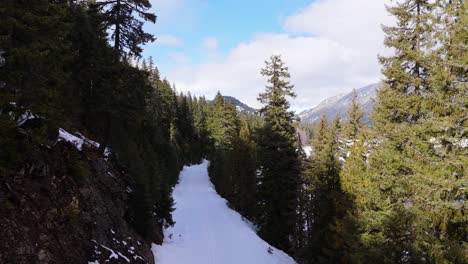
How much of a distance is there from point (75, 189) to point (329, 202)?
45.5ft

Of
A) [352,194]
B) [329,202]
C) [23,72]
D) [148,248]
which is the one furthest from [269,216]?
[23,72]

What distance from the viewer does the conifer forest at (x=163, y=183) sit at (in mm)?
10133

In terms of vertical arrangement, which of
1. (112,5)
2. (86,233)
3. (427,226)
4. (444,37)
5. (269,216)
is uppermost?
(112,5)

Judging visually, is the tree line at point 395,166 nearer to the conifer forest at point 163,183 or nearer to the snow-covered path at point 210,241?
the conifer forest at point 163,183

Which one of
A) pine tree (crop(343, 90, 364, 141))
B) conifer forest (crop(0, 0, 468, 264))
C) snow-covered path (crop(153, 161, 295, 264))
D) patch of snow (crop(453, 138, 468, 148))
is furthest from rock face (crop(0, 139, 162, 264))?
pine tree (crop(343, 90, 364, 141))

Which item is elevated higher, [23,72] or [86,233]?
[23,72]

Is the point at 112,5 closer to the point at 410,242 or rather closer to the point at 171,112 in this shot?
the point at 410,242

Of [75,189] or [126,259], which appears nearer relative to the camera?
[75,189]

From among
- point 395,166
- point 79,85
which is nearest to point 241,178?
point 79,85

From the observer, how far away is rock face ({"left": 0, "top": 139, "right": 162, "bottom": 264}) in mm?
9133

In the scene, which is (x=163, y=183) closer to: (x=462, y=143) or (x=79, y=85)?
(x=79, y=85)

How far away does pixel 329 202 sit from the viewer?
21.0 meters

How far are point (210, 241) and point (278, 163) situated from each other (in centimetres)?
754

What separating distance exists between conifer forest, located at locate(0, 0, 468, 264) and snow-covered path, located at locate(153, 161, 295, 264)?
24cm
